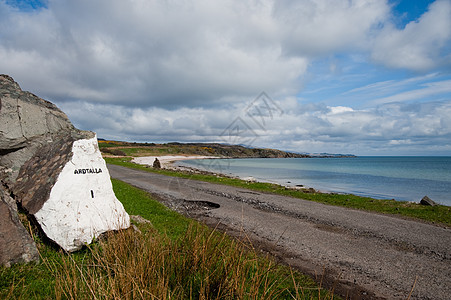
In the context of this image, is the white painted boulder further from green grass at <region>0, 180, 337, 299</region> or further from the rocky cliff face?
green grass at <region>0, 180, 337, 299</region>

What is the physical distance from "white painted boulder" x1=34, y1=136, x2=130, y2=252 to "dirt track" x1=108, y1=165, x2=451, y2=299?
138 inches

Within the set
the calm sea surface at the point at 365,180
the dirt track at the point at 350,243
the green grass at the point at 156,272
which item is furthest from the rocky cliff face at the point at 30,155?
the dirt track at the point at 350,243

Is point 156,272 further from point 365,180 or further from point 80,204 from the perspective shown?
point 365,180

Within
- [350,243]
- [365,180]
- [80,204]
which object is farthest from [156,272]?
[365,180]

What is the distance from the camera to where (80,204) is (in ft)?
19.7

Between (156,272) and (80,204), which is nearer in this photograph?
(156,272)

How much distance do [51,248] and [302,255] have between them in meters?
6.19

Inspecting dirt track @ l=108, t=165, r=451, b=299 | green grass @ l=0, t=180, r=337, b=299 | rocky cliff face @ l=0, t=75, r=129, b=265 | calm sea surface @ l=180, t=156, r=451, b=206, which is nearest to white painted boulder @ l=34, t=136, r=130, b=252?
rocky cliff face @ l=0, t=75, r=129, b=265

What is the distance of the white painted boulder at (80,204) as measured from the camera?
18.1ft

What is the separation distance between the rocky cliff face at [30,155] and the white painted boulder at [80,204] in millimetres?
38

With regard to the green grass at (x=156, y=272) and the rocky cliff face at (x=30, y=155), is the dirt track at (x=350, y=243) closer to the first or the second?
the green grass at (x=156, y=272)

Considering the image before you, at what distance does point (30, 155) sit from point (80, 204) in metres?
2.07

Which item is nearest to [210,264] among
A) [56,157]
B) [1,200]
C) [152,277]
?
[152,277]

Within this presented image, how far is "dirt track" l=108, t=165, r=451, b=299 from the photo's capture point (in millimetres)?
5996
